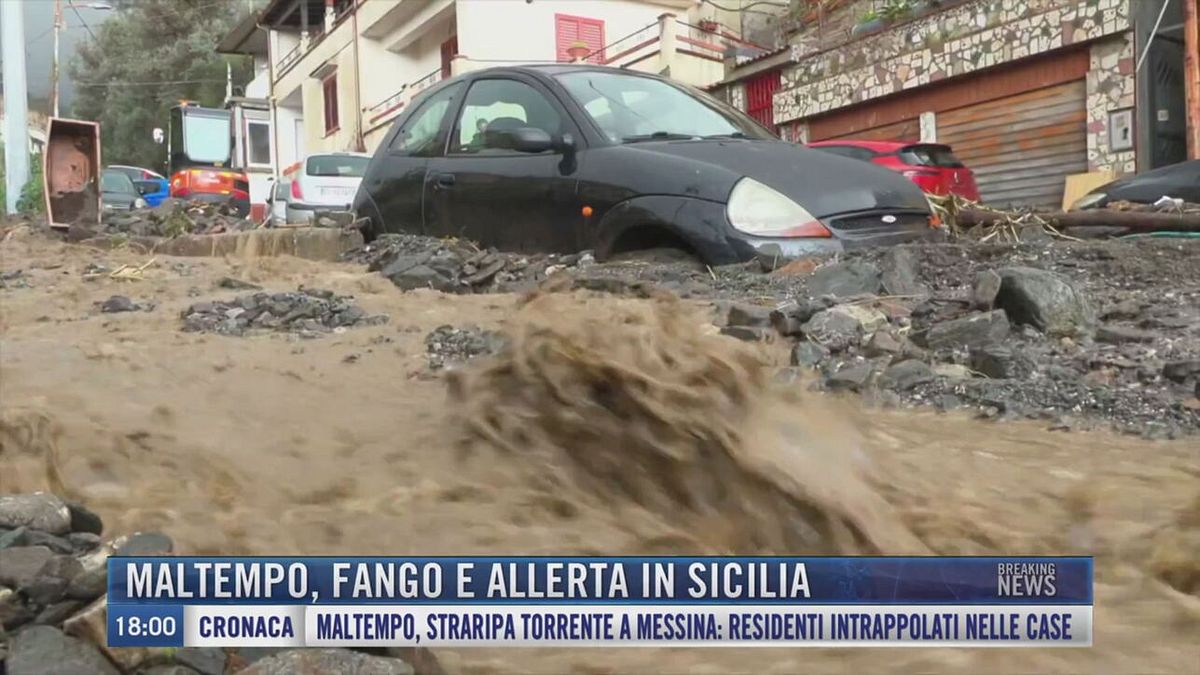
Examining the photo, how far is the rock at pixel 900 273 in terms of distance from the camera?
4781 mm

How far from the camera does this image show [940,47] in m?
15.0

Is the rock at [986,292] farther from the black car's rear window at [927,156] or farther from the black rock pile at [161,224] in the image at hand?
the black rock pile at [161,224]

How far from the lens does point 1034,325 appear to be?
13.8ft

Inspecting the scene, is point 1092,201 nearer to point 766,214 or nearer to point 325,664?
point 766,214

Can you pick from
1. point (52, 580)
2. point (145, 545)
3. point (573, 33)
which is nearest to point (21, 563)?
point (52, 580)

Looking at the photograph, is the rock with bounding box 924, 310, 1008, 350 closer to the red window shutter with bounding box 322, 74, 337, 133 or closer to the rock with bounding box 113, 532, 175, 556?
the rock with bounding box 113, 532, 175, 556

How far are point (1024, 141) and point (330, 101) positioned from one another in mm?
20395

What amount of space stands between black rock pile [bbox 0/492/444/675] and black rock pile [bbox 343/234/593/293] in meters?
3.23

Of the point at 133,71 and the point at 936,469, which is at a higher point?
the point at 133,71

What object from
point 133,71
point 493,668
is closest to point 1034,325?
point 493,668

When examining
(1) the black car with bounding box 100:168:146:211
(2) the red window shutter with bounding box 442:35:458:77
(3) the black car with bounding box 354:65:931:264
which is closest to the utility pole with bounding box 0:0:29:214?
(1) the black car with bounding box 100:168:146:211

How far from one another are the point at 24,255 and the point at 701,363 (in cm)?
819

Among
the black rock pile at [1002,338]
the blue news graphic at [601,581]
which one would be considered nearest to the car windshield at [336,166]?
the black rock pile at [1002,338]

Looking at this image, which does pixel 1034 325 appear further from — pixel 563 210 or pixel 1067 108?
pixel 1067 108
